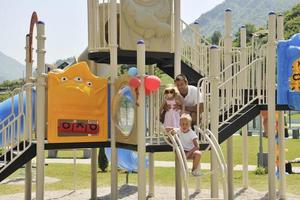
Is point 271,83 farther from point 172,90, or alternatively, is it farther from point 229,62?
point 172,90

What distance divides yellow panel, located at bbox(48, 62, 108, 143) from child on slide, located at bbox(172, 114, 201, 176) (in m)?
1.88

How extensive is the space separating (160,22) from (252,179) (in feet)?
25.1

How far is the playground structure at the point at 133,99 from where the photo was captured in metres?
9.35

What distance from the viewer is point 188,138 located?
8883mm

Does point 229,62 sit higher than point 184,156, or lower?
higher

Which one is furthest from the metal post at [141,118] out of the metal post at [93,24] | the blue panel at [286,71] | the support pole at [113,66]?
the blue panel at [286,71]

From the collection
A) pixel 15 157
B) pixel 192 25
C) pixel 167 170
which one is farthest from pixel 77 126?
pixel 167 170

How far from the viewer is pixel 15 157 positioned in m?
9.62

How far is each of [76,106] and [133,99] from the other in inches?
50.2

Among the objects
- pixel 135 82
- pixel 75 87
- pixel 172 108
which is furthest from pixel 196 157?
pixel 75 87

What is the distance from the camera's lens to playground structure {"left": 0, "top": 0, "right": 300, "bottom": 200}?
935 cm

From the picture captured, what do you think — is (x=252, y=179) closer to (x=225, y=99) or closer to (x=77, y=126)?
(x=225, y=99)

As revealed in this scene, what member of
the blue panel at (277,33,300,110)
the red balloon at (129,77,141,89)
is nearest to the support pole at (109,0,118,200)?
the red balloon at (129,77,141,89)

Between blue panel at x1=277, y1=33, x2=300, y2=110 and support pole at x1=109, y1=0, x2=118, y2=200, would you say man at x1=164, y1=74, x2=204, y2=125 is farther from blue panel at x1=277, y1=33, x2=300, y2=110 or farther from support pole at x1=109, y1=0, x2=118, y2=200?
blue panel at x1=277, y1=33, x2=300, y2=110
